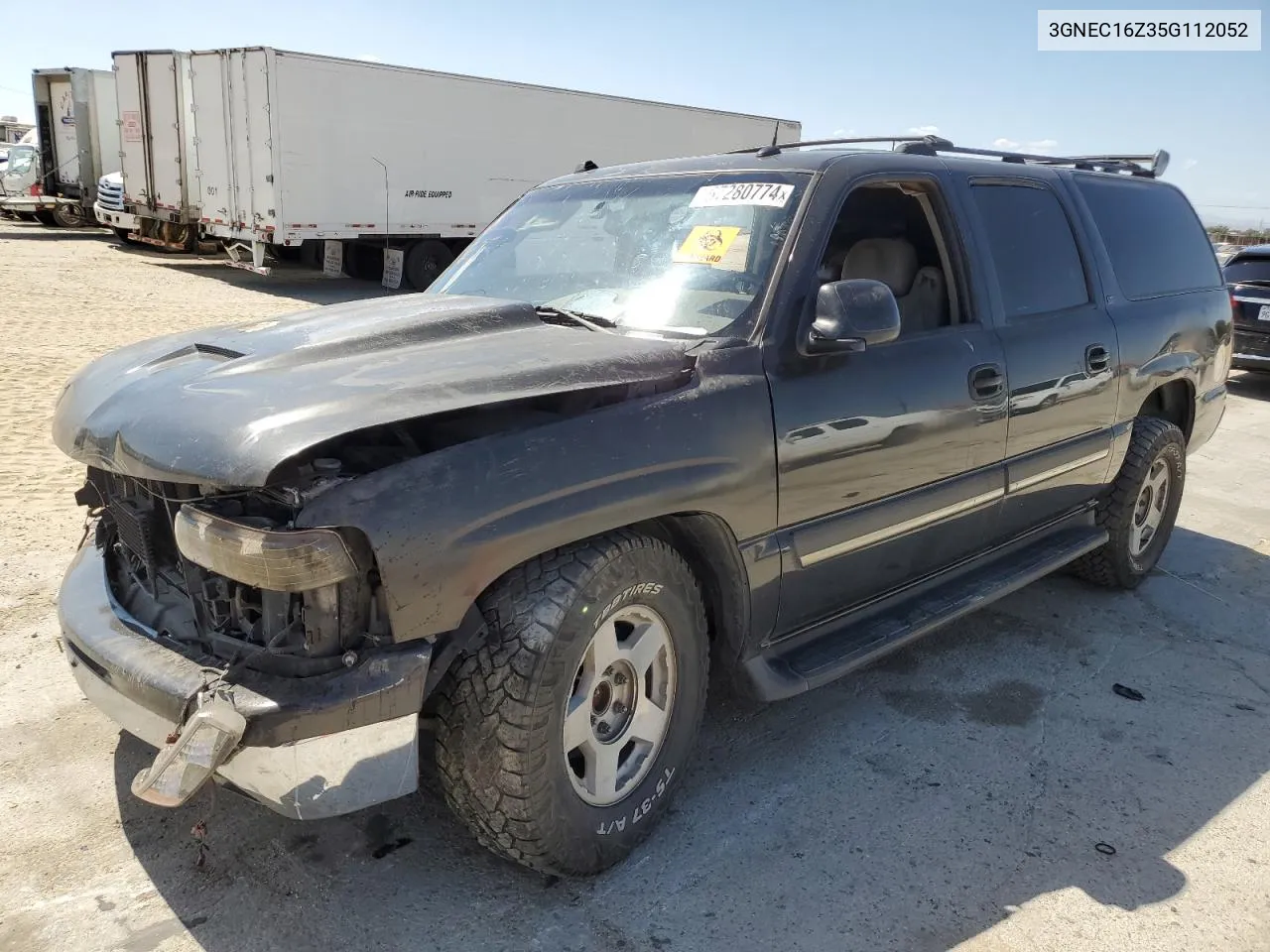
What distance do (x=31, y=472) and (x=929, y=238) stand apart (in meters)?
5.30

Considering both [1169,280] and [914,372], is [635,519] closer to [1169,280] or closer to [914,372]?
[914,372]

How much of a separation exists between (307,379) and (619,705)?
3.98ft

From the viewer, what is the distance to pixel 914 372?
135 inches

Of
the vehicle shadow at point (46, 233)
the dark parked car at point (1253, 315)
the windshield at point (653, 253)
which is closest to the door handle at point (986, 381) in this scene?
the windshield at point (653, 253)

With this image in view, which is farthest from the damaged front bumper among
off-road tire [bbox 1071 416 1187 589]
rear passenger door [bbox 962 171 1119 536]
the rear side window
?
the rear side window

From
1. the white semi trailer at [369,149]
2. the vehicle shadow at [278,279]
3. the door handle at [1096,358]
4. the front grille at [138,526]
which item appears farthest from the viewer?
the vehicle shadow at [278,279]

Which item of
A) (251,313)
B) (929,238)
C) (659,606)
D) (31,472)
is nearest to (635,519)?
(659,606)

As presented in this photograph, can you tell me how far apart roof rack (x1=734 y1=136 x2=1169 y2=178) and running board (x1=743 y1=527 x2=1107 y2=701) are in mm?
1704

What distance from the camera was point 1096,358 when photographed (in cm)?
438

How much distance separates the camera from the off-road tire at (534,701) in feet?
7.92

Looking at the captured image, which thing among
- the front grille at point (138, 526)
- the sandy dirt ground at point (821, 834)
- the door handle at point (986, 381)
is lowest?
the sandy dirt ground at point (821, 834)

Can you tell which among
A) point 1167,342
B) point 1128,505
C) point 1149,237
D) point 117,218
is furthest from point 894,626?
point 117,218

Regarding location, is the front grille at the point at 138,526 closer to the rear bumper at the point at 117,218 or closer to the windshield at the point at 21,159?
the rear bumper at the point at 117,218

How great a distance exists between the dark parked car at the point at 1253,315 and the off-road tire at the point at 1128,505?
7.17 m
